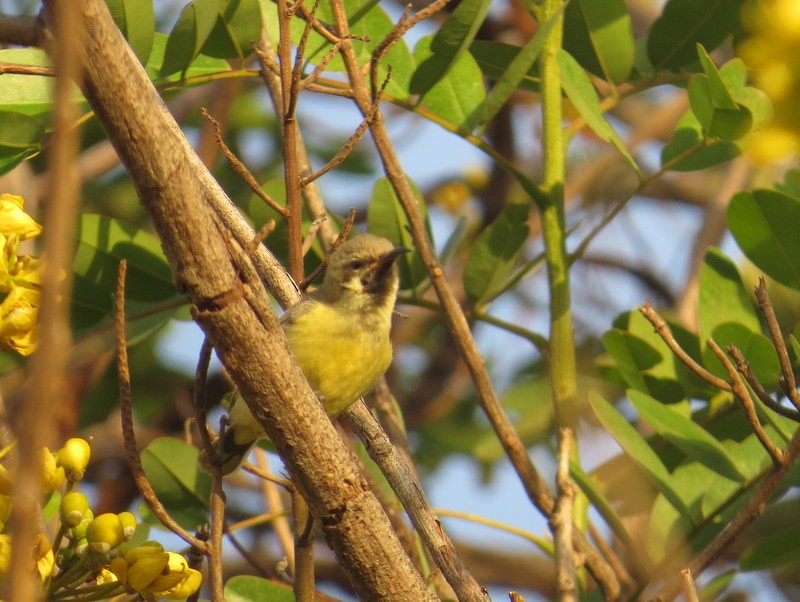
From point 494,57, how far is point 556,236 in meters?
0.55

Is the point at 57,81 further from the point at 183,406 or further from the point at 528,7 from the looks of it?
the point at 183,406

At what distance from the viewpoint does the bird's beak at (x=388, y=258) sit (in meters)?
3.02

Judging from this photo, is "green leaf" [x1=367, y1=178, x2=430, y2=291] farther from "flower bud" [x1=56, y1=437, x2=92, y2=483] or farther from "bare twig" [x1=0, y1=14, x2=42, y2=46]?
"bare twig" [x1=0, y1=14, x2=42, y2=46]

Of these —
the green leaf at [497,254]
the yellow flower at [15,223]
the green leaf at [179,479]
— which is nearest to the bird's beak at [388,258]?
the green leaf at [497,254]

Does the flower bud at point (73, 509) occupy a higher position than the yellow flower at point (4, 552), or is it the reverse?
the flower bud at point (73, 509)

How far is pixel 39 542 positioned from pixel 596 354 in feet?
9.80

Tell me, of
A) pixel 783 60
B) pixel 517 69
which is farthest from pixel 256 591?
pixel 783 60

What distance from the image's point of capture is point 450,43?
2781mm

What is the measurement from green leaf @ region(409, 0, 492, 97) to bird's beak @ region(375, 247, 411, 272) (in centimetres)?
41

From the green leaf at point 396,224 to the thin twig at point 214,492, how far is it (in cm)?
132

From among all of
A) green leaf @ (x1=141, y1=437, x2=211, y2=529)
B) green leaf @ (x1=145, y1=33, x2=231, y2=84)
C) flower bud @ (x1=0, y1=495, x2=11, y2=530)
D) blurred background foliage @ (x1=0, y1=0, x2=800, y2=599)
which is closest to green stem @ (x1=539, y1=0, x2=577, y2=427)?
blurred background foliage @ (x1=0, y1=0, x2=800, y2=599)

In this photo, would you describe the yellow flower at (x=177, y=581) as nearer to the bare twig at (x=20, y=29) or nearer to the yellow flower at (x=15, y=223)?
the yellow flower at (x=15, y=223)

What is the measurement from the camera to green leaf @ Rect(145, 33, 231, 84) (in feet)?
9.20

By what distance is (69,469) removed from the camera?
1.80 metres
